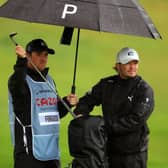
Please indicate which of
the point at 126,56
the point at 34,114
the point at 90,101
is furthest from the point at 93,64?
the point at 34,114

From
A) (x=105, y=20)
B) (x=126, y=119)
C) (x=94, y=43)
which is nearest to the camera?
(x=105, y=20)

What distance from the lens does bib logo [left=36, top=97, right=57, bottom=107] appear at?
23.5ft

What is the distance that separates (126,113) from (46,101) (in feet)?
2.33

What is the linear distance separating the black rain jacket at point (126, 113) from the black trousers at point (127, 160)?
0.15 feet

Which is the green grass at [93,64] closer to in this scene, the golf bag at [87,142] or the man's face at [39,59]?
the man's face at [39,59]

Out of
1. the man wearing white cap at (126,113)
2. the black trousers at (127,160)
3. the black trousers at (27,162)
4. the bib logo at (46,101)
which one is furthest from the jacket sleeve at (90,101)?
the black trousers at (27,162)

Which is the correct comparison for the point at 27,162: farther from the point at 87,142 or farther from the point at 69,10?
the point at 69,10

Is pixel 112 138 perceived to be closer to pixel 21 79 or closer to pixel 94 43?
pixel 21 79

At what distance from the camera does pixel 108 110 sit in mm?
7395

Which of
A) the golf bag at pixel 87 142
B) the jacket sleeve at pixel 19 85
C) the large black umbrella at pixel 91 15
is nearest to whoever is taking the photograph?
the large black umbrella at pixel 91 15

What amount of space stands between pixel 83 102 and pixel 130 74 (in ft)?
1.82

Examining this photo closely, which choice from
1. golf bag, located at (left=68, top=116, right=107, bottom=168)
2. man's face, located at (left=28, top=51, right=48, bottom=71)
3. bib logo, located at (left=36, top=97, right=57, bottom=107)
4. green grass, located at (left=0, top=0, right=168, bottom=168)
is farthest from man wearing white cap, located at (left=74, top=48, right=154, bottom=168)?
green grass, located at (left=0, top=0, right=168, bottom=168)

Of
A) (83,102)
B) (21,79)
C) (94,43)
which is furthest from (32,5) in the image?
(94,43)

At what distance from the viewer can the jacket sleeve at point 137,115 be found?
7256 millimetres
